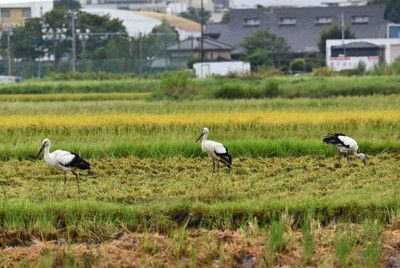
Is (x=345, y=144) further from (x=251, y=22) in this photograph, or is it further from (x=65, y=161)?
(x=251, y=22)

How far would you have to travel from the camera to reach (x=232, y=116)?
18188 millimetres

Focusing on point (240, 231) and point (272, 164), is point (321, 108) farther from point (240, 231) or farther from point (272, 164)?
point (240, 231)

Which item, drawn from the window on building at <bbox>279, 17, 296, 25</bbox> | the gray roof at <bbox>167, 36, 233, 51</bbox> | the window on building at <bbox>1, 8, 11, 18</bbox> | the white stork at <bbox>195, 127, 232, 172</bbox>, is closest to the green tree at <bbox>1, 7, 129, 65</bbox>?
the gray roof at <bbox>167, 36, 233, 51</bbox>

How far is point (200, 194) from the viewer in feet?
34.4

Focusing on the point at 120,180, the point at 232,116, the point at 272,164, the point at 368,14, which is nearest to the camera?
the point at 120,180

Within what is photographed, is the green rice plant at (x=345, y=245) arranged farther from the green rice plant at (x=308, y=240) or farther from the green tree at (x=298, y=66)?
the green tree at (x=298, y=66)

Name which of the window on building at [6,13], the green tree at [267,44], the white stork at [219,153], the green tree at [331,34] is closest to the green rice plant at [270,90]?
the white stork at [219,153]

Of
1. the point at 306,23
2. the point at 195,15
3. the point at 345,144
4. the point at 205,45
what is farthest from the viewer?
the point at 195,15

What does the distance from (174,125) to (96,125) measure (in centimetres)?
121

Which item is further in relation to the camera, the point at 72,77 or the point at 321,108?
the point at 72,77

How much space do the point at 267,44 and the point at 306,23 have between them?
6377 millimetres

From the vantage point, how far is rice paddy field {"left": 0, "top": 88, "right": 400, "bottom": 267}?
7750mm

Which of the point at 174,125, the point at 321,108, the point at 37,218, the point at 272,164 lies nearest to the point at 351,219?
the point at 37,218

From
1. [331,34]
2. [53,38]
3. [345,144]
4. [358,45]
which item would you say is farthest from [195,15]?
[345,144]
